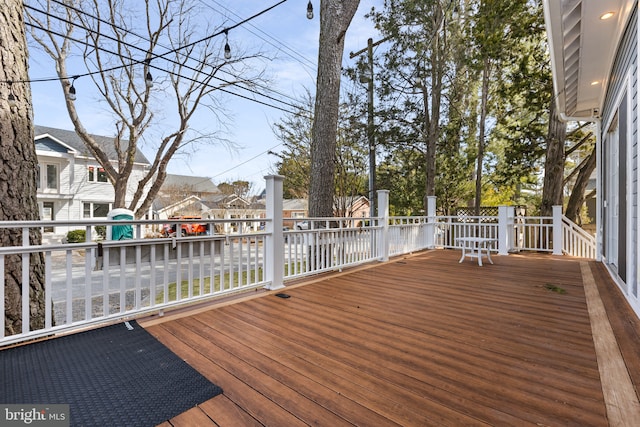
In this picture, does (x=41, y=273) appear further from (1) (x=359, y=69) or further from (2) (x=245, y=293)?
(1) (x=359, y=69)

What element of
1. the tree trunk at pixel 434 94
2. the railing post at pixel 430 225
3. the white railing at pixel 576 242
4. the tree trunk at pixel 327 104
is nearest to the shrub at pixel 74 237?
the tree trunk at pixel 327 104

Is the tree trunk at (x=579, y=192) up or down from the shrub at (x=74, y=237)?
up

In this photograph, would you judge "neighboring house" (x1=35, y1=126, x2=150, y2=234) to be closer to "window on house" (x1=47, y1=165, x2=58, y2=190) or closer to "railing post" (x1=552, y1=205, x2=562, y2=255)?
"window on house" (x1=47, y1=165, x2=58, y2=190)

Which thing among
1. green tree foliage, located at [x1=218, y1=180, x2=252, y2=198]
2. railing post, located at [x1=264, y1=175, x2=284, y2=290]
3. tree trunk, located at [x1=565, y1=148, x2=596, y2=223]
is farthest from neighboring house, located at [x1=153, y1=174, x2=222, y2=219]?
tree trunk, located at [x1=565, y1=148, x2=596, y2=223]

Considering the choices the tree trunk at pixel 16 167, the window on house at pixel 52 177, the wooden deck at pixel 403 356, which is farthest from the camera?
the window on house at pixel 52 177

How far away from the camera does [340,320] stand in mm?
2678

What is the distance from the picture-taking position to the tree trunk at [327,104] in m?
5.08

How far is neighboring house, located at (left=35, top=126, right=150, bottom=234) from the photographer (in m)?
14.8

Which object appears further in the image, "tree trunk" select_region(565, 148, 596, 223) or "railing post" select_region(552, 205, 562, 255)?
"tree trunk" select_region(565, 148, 596, 223)

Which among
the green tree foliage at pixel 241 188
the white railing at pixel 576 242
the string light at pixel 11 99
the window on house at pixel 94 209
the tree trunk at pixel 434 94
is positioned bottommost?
the white railing at pixel 576 242

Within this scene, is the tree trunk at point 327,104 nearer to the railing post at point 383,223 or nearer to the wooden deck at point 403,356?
the railing post at point 383,223

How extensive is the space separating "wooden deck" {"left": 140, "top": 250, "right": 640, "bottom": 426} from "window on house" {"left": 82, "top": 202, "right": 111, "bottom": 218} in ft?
56.6

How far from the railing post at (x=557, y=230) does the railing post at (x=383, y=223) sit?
13.6ft

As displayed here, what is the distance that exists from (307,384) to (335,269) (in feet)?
9.94
